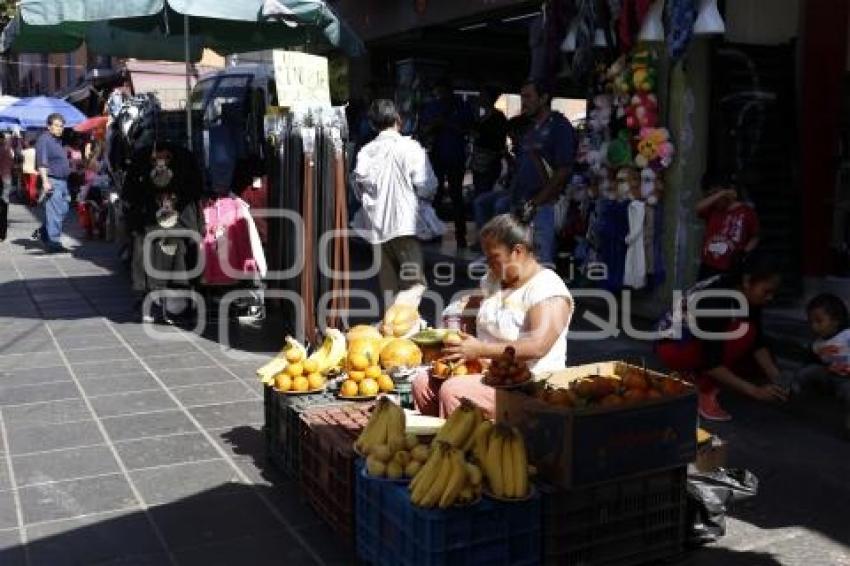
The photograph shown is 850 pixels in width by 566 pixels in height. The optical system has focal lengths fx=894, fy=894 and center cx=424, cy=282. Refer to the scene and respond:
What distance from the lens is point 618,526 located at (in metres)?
3.40

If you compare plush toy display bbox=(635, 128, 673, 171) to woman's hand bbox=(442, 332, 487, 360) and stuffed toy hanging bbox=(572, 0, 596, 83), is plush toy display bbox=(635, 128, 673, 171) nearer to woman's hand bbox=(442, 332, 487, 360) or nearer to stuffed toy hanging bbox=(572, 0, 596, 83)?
stuffed toy hanging bbox=(572, 0, 596, 83)

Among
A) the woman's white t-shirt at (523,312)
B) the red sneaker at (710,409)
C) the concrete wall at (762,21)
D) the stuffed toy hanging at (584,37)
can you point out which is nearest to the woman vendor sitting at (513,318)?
the woman's white t-shirt at (523,312)

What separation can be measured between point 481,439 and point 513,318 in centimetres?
91

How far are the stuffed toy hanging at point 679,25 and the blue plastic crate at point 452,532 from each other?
4894mm

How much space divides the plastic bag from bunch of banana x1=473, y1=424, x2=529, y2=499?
894mm

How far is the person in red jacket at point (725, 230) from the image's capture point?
643cm

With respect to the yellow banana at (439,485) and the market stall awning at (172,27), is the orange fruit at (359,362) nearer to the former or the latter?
the yellow banana at (439,485)

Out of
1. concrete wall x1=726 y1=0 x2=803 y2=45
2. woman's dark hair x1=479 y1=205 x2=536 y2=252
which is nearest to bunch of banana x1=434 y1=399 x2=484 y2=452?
woman's dark hair x1=479 y1=205 x2=536 y2=252

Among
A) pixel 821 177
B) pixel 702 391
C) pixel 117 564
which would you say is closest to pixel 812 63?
pixel 821 177

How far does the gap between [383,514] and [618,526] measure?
89 cm

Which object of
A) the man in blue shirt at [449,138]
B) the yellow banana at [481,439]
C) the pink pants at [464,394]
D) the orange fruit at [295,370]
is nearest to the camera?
the yellow banana at [481,439]

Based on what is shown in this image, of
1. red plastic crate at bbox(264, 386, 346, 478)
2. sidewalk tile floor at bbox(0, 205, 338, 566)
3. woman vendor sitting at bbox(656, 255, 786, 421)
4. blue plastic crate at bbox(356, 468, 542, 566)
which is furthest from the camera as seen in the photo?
woman vendor sitting at bbox(656, 255, 786, 421)

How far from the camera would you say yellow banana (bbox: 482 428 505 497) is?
3.19 m

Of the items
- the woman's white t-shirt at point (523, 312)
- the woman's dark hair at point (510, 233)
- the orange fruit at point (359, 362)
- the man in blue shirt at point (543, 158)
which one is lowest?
the orange fruit at point (359, 362)
